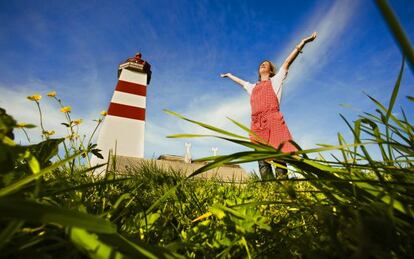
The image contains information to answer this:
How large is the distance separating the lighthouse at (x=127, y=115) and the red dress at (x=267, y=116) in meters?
2.45

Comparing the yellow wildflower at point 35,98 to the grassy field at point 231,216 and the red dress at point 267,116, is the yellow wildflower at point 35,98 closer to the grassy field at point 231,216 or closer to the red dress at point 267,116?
the grassy field at point 231,216

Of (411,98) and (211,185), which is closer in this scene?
(411,98)

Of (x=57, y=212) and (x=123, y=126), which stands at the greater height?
(x=123, y=126)

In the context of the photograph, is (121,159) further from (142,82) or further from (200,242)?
(200,242)


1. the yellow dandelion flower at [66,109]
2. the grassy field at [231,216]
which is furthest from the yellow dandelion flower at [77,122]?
the grassy field at [231,216]

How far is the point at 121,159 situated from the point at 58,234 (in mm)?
3446

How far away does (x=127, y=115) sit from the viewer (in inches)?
224

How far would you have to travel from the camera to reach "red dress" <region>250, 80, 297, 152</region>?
4.59m

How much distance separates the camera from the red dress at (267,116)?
459 centimetres

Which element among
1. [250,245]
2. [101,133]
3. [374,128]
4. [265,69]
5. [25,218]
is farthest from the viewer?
[265,69]

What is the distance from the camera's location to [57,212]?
1.11ft

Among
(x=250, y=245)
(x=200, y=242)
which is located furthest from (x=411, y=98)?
(x=200, y=242)

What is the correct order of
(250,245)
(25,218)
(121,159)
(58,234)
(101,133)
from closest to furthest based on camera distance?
1. (25,218)
2. (58,234)
3. (250,245)
4. (121,159)
5. (101,133)

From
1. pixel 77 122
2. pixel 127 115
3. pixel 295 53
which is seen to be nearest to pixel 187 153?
pixel 127 115
